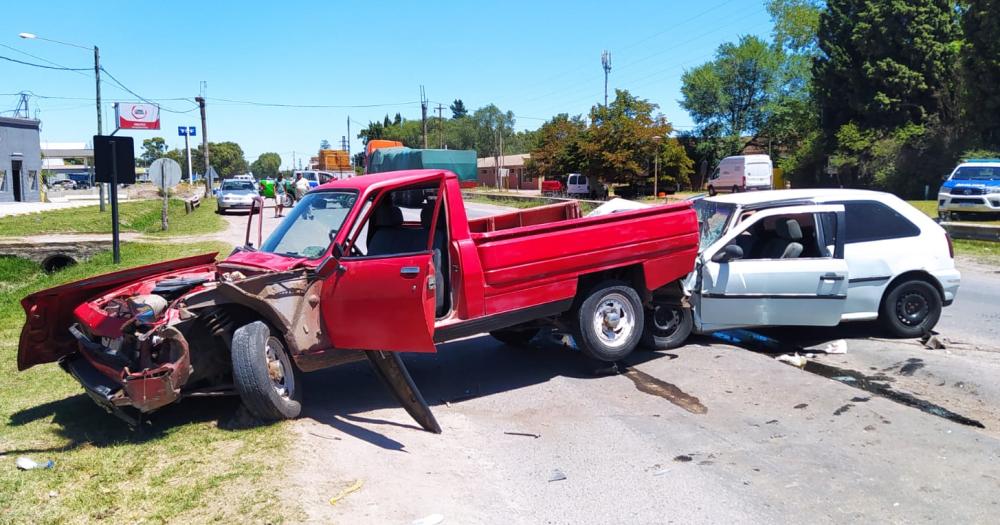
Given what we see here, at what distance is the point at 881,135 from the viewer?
144 ft

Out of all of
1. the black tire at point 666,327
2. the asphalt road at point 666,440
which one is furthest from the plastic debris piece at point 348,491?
the black tire at point 666,327

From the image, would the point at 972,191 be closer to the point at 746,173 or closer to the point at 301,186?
the point at 746,173

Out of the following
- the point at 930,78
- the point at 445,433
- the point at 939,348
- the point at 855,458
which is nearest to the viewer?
the point at 855,458

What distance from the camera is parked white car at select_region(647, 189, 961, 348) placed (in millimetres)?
7910

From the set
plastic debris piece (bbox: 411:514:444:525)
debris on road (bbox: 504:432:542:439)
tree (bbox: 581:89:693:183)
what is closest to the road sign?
debris on road (bbox: 504:432:542:439)

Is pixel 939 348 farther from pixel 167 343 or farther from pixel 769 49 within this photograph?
pixel 769 49

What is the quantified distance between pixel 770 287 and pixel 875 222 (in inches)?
72.9

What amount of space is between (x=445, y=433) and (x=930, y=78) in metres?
45.9

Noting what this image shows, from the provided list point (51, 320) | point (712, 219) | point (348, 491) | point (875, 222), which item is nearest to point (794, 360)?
point (712, 219)

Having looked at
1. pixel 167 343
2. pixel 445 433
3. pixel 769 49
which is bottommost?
pixel 445 433

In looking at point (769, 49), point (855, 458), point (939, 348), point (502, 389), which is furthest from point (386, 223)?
point (769, 49)

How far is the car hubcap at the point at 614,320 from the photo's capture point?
7293mm

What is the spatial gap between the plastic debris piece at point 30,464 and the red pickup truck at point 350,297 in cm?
55

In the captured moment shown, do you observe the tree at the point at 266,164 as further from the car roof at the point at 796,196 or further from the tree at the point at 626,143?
the car roof at the point at 796,196
